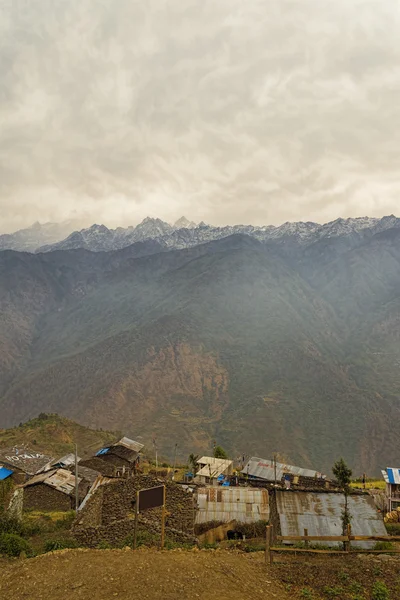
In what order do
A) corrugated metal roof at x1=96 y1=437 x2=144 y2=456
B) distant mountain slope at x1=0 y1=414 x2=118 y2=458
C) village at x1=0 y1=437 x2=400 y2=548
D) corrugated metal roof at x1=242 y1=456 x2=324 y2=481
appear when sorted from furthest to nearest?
distant mountain slope at x1=0 y1=414 x2=118 y2=458 < corrugated metal roof at x1=96 y1=437 x2=144 y2=456 < corrugated metal roof at x1=242 y1=456 x2=324 y2=481 < village at x1=0 y1=437 x2=400 y2=548

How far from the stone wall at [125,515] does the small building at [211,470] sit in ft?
99.0

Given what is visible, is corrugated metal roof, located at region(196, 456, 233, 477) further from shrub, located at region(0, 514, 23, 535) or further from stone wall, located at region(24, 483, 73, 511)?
shrub, located at region(0, 514, 23, 535)

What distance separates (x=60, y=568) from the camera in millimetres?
15516

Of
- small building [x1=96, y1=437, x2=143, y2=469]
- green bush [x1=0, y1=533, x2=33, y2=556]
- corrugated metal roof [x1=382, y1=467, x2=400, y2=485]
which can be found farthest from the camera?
small building [x1=96, y1=437, x2=143, y2=469]

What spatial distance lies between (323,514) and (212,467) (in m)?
37.1

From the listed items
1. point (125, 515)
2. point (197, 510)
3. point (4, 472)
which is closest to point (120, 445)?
point (4, 472)

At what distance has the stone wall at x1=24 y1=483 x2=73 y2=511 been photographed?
137 ft

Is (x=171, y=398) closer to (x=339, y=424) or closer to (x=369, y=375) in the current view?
(x=339, y=424)

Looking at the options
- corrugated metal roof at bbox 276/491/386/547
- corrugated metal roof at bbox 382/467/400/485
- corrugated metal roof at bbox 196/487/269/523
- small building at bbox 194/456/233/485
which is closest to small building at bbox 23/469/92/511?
corrugated metal roof at bbox 196/487/269/523

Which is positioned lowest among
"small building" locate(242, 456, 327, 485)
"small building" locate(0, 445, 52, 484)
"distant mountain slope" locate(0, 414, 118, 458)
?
"small building" locate(242, 456, 327, 485)

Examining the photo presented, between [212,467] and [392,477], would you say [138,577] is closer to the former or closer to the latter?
[392,477]

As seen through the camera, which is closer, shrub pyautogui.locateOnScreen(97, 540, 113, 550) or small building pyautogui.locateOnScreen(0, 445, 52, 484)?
shrub pyautogui.locateOnScreen(97, 540, 113, 550)

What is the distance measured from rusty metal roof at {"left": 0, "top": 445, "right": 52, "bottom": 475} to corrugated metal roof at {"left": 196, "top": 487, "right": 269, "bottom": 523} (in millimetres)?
32334

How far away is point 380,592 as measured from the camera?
44.5ft
